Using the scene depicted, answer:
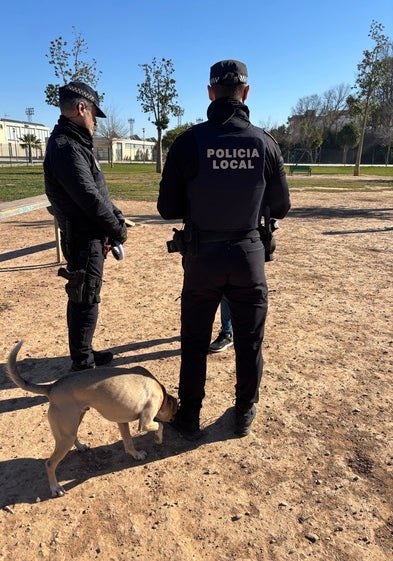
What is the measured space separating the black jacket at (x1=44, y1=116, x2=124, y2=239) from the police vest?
81 cm

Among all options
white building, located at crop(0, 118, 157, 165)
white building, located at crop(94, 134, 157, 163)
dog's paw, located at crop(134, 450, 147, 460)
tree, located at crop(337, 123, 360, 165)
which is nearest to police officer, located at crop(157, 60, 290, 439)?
dog's paw, located at crop(134, 450, 147, 460)

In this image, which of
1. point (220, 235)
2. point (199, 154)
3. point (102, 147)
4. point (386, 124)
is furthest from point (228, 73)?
point (102, 147)

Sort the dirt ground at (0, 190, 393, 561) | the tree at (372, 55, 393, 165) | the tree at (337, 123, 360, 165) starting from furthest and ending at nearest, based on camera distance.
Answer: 1. the tree at (337, 123, 360, 165)
2. the tree at (372, 55, 393, 165)
3. the dirt ground at (0, 190, 393, 561)

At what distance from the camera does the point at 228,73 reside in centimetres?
254

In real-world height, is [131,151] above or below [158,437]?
above

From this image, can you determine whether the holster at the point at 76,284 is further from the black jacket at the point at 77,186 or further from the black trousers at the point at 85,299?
the black jacket at the point at 77,186

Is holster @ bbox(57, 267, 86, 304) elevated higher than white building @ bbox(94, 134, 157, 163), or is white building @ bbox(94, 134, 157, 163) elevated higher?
white building @ bbox(94, 134, 157, 163)

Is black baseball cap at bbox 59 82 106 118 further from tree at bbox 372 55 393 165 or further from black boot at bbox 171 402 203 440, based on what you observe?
tree at bbox 372 55 393 165

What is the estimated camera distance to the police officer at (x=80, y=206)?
2.96 meters

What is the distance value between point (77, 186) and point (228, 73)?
1.22 m

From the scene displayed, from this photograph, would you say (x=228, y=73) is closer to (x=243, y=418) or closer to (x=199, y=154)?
(x=199, y=154)

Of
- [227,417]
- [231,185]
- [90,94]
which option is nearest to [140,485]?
[227,417]

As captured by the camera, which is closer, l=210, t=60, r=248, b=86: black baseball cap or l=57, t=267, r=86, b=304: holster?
l=210, t=60, r=248, b=86: black baseball cap

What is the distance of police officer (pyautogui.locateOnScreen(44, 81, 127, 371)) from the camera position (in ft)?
9.71
